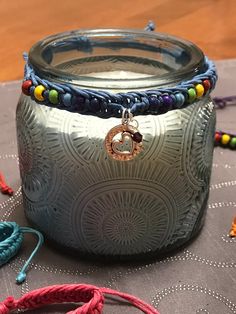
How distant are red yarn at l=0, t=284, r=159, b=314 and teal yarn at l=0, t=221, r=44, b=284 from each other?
3 cm

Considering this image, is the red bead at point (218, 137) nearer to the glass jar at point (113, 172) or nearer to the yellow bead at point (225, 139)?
the yellow bead at point (225, 139)

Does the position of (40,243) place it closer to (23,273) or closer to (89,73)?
(23,273)

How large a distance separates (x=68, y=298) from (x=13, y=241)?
0.07m

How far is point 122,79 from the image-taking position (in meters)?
0.39

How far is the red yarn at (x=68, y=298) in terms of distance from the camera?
38cm

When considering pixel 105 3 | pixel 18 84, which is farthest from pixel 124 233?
pixel 105 3

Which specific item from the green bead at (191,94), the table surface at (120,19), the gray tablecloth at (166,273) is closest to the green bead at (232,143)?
the gray tablecloth at (166,273)

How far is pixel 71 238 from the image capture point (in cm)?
43

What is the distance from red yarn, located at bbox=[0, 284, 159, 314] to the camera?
0.38 metres

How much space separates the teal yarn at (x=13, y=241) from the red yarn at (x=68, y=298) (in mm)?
31

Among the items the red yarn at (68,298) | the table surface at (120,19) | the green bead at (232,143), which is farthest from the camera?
the table surface at (120,19)

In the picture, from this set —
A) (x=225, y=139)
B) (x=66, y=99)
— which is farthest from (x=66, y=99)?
(x=225, y=139)

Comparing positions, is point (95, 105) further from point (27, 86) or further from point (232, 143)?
point (232, 143)

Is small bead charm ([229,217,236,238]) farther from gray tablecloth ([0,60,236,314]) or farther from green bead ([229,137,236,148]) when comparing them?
green bead ([229,137,236,148])
